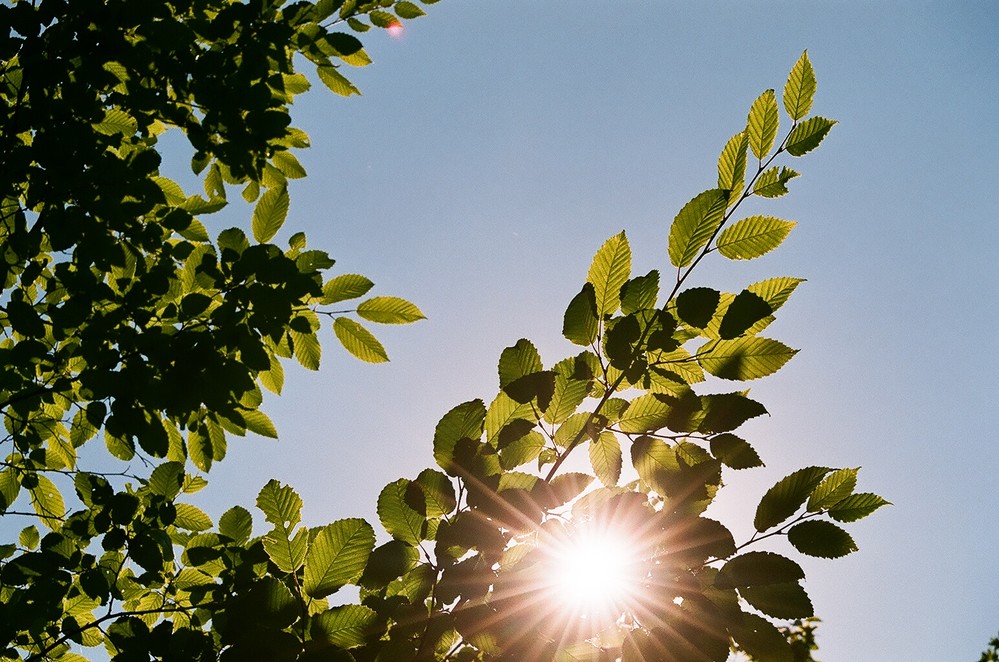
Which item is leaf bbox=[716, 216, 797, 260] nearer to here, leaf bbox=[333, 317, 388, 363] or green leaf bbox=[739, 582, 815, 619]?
green leaf bbox=[739, 582, 815, 619]

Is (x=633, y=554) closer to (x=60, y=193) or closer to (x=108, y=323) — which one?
(x=108, y=323)

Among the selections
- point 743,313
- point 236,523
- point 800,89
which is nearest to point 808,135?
point 800,89

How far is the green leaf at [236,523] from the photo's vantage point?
6.84 feet

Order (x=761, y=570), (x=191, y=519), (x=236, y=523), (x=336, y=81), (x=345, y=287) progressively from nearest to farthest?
1. (x=761, y=570)
2. (x=236, y=523)
3. (x=345, y=287)
4. (x=191, y=519)
5. (x=336, y=81)

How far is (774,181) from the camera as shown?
1.41 m

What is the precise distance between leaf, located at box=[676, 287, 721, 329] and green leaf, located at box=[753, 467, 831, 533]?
38cm

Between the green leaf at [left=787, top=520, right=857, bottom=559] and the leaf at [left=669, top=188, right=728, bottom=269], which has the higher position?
the leaf at [left=669, top=188, right=728, bottom=269]

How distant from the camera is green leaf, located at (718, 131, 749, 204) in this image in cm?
138

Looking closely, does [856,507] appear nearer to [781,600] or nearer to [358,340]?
[781,600]

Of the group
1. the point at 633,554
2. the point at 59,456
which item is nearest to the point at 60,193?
the point at 59,456

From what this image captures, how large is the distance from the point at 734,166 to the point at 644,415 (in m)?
0.63

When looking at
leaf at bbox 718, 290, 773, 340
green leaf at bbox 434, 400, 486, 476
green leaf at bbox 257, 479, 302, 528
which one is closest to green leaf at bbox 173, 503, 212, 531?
green leaf at bbox 257, 479, 302, 528

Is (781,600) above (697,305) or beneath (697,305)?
beneath

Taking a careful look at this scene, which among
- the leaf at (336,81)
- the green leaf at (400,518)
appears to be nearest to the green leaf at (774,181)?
the green leaf at (400,518)
